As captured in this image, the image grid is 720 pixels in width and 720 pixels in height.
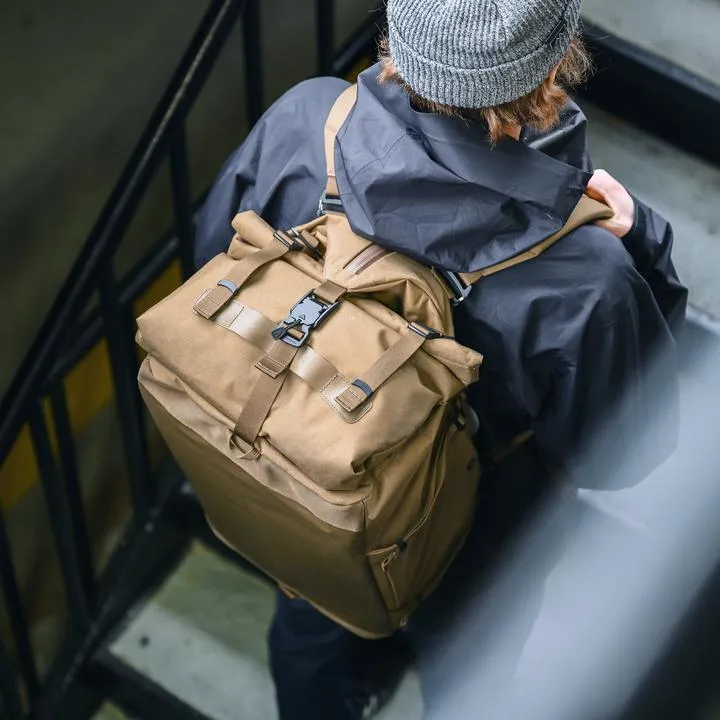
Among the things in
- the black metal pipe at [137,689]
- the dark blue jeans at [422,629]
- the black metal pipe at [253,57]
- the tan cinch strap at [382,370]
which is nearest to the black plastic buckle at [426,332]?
the tan cinch strap at [382,370]

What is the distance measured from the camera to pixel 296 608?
238 cm

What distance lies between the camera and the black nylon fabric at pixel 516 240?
1.65m

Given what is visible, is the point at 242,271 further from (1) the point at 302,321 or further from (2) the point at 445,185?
(2) the point at 445,185

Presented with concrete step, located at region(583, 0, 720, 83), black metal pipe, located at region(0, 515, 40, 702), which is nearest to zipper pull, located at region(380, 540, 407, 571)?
black metal pipe, located at region(0, 515, 40, 702)

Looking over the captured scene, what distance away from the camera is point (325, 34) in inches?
101

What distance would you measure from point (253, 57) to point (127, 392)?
78 cm

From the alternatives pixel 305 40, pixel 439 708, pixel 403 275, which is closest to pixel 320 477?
pixel 403 275

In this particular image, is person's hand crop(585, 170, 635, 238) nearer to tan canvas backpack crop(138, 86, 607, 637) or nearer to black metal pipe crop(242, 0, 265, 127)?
tan canvas backpack crop(138, 86, 607, 637)

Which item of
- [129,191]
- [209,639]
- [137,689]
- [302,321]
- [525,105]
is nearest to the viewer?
[525,105]

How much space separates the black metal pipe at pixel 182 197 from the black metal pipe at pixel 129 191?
52 mm

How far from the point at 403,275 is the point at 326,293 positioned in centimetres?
12

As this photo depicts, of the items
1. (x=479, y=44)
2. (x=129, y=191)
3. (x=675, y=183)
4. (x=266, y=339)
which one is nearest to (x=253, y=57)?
(x=129, y=191)

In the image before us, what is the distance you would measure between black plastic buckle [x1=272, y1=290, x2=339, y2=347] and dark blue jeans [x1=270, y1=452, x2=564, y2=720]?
0.66 m

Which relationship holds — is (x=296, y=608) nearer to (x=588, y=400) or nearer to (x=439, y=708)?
(x=588, y=400)
